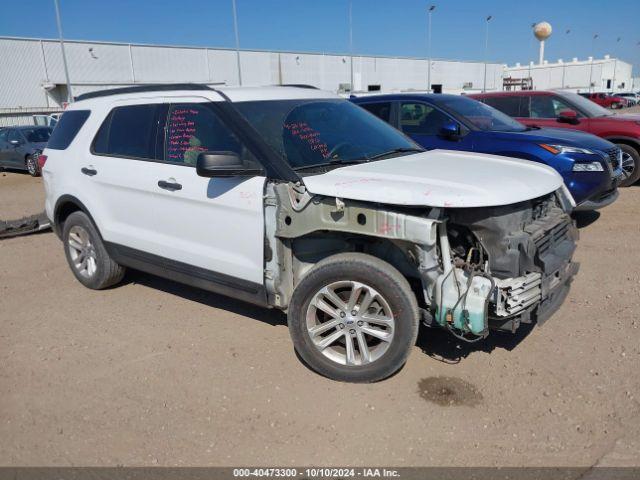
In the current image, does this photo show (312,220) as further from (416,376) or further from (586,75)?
(586,75)

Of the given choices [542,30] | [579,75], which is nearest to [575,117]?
[542,30]

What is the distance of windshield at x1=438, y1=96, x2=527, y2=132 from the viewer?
7199mm

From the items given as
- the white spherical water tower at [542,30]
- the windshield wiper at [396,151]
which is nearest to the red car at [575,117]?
the windshield wiper at [396,151]

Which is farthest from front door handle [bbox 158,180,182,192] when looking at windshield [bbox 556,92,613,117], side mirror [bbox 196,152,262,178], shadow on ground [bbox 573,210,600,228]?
windshield [bbox 556,92,613,117]

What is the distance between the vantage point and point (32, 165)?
15.4 m

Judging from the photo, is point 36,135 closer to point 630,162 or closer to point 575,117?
point 575,117

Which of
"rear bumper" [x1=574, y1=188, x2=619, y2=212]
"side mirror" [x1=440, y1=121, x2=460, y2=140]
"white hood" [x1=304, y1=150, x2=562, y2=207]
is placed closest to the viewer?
"white hood" [x1=304, y1=150, x2=562, y2=207]

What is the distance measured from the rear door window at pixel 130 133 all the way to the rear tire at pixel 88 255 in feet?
2.49

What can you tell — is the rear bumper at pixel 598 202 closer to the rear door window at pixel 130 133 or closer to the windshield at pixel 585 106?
the windshield at pixel 585 106

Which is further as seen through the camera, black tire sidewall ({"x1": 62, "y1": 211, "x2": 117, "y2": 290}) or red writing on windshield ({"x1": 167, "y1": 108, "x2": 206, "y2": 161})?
black tire sidewall ({"x1": 62, "y1": 211, "x2": 117, "y2": 290})

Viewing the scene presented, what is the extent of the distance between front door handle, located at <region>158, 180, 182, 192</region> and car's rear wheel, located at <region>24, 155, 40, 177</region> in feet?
43.2

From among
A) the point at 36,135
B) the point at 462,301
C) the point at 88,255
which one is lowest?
the point at 88,255

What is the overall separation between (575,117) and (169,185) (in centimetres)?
738

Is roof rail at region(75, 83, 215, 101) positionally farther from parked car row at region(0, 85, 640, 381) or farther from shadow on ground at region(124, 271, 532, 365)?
shadow on ground at region(124, 271, 532, 365)
